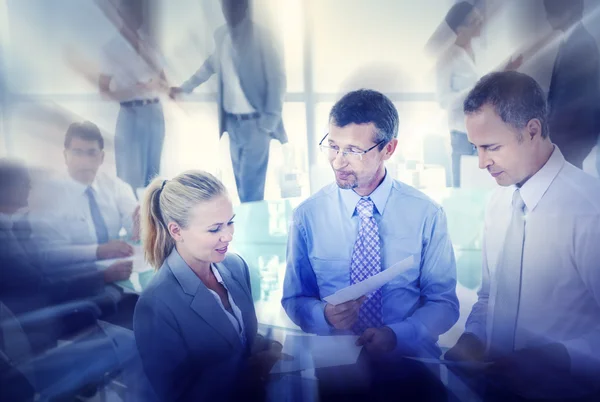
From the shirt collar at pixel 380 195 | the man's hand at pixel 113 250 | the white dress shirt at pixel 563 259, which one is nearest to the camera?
the white dress shirt at pixel 563 259

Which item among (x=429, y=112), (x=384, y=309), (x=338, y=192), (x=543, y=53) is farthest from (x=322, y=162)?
(x=543, y=53)

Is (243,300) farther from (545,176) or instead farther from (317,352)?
(545,176)

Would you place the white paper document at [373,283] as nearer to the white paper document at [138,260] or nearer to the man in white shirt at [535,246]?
the man in white shirt at [535,246]

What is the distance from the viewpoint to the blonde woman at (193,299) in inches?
51.6

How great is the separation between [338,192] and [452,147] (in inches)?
14.6

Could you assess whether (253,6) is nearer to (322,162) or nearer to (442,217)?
(322,162)

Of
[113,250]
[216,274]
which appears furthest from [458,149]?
[113,250]

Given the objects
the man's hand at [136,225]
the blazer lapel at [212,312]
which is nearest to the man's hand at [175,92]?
the man's hand at [136,225]

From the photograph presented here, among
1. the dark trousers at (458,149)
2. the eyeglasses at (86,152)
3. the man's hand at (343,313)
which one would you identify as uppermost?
Result: the eyeglasses at (86,152)

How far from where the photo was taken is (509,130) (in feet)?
4.04

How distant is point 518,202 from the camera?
126cm

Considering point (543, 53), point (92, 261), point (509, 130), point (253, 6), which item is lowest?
point (92, 261)

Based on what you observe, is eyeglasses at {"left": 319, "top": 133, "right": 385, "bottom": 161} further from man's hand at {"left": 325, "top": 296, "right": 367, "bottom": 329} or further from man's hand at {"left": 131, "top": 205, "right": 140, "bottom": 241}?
Result: man's hand at {"left": 131, "top": 205, "right": 140, "bottom": 241}

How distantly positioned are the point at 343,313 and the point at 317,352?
0.17 m
